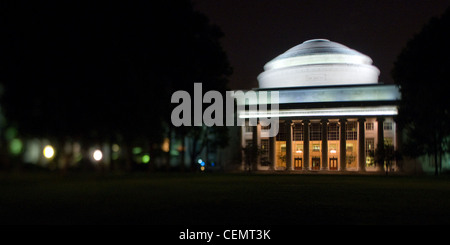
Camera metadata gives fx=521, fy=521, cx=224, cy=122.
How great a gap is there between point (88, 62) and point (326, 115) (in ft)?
166

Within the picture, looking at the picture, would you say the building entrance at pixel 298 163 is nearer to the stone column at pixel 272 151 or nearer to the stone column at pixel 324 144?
the stone column at pixel 272 151

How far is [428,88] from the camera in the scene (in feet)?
164

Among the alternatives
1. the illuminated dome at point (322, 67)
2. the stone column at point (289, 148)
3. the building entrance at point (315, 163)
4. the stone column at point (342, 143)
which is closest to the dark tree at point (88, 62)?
the stone column at point (289, 148)

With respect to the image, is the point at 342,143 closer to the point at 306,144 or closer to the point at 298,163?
the point at 306,144

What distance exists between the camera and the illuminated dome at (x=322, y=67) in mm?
81125

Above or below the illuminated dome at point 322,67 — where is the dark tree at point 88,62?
below

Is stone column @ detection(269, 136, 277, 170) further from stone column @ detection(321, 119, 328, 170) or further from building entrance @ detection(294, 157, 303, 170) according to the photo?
stone column @ detection(321, 119, 328, 170)

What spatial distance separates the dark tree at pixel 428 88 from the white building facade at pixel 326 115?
13.1 meters

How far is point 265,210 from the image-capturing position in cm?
1499

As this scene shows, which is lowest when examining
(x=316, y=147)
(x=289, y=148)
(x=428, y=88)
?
(x=289, y=148)

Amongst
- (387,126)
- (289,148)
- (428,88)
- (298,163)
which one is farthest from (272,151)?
(428,88)

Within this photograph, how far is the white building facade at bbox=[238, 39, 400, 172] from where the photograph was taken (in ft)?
237

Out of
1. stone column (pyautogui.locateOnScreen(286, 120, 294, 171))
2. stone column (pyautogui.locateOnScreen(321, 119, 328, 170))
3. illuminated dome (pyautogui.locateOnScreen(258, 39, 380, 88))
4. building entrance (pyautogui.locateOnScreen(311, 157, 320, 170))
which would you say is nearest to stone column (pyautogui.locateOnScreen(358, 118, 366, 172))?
stone column (pyautogui.locateOnScreen(321, 119, 328, 170))
